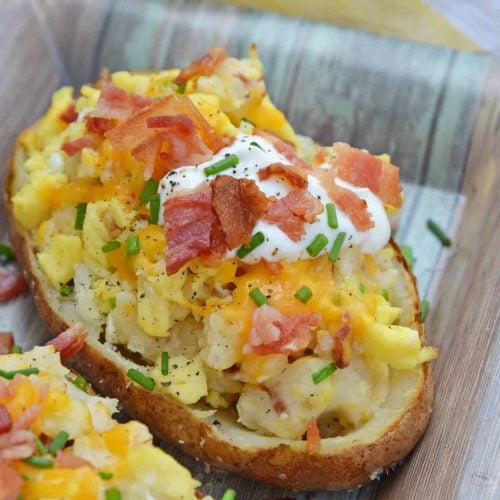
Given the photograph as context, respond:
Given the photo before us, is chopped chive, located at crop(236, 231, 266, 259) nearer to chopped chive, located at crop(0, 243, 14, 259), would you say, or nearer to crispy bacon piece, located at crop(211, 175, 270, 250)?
crispy bacon piece, located at crop(211, 175, 270, 250)

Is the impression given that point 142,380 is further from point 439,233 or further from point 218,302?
point 439,233

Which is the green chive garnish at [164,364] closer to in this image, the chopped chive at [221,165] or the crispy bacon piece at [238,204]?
the crispy bacon piece at [238,204]

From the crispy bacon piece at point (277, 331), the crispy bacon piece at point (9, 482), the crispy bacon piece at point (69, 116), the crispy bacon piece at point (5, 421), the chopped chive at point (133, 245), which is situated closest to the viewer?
the crispy bacon piece at point (9, 482)

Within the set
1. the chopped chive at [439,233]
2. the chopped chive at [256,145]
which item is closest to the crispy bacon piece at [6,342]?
the chopped chive at [256,145]

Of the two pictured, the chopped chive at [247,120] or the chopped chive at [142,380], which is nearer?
the chopped chive at [142,380]

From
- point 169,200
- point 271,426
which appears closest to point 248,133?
point 169,200

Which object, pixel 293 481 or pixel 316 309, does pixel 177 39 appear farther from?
pixel 293 481

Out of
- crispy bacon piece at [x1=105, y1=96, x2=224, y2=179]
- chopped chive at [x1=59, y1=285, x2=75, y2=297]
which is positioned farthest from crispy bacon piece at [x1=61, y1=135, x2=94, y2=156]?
chopped chive at [x1=59, y1=285, x2=75, y2=297]
